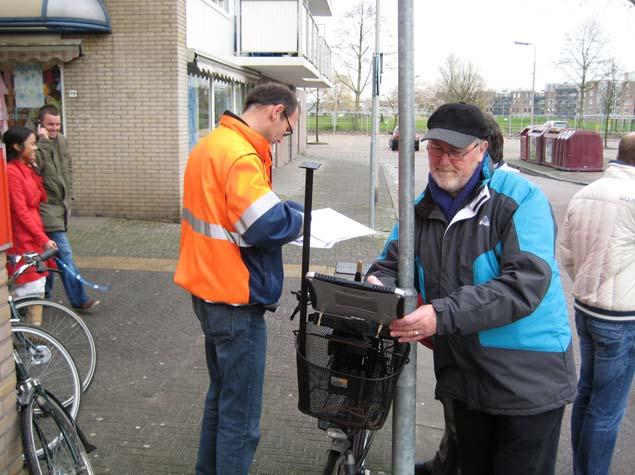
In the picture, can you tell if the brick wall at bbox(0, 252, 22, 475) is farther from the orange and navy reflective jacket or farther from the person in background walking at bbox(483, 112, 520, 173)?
the person in background walking at bbox(483, 112, 520, 173)

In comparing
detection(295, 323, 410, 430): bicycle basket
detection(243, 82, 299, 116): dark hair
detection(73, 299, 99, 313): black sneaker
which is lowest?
detection(73, 299, 99, 313): black sneaker

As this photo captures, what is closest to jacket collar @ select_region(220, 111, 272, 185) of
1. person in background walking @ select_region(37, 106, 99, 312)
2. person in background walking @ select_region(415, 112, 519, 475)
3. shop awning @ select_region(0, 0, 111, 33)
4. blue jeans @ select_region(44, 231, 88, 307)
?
person in background walking @ select_region(415, 112, 519, 475)

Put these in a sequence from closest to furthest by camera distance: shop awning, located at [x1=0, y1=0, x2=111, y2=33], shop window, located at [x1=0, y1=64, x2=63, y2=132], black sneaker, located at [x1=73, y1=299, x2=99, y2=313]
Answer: black sneaker, located at [x1=73, y1=299, x2=99, y2=313] < shop awning, located at [x1=0, y1=0, x2=111, y2=33] < shop window, located at [x1=0, y1=64, x2=63, y2=132]

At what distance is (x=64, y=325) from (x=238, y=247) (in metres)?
1.98

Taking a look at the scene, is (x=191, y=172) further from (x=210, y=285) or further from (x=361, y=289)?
(x=361, y=289)

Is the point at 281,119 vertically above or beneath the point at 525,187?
above

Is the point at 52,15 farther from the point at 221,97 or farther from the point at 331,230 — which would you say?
the point at 331,230

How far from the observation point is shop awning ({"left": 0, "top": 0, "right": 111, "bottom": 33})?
31.1 feet

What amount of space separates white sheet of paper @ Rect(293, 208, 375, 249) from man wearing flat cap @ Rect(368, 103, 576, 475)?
683 millimetres

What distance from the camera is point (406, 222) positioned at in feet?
7.45

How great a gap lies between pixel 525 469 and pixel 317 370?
0.86 metres

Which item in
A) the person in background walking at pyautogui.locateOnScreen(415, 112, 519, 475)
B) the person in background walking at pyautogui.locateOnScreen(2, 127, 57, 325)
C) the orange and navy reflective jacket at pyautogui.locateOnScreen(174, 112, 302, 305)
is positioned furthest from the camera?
the person in background walking at pyautogui.locateOnScreen(2, 127, 57, 325)

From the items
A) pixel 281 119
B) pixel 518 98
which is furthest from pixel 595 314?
pixel 518 98

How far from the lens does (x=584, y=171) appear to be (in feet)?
72.6
